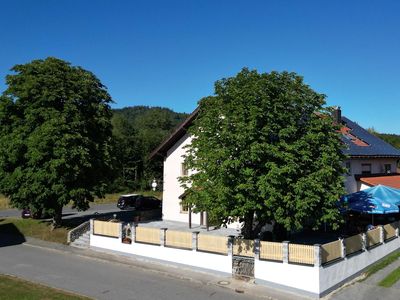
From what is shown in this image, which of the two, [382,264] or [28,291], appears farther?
[382,264]

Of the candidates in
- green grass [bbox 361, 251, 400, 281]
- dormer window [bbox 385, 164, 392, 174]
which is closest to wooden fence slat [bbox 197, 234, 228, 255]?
green grass [bbox 361, 251, 400, 281]

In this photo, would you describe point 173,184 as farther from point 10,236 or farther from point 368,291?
point 368,291

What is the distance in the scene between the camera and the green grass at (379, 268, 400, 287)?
15948 mm

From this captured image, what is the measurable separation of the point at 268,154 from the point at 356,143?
17.0m

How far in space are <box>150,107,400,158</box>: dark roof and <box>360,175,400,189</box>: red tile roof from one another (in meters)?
1.66

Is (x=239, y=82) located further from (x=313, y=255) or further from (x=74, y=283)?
(x=74, y=283)

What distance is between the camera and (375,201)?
70.6ft

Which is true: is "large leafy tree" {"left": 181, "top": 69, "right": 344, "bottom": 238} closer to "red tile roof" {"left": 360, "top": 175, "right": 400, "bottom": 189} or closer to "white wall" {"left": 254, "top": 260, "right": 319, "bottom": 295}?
"white wall" {"left": 254, "top": 260, "right": 319, "bottom": 295}

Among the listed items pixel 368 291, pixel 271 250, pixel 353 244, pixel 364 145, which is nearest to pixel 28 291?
pixel 271 250

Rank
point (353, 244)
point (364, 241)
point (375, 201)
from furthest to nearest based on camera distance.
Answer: point (375, 201)
point (364, 241)
point (353, 244)

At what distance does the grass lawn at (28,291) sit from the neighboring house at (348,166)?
1289cm

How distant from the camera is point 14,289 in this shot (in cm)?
1543

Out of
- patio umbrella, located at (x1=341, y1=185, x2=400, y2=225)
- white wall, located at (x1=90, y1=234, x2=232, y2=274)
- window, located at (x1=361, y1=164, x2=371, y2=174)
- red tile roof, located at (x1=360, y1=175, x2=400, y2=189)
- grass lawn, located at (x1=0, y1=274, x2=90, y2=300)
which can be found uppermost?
window, located at (x1=361, y1=164, x2=371, y2=174)

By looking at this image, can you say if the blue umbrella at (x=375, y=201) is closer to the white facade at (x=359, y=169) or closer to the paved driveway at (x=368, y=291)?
the white facade at (x=359, y=169)
